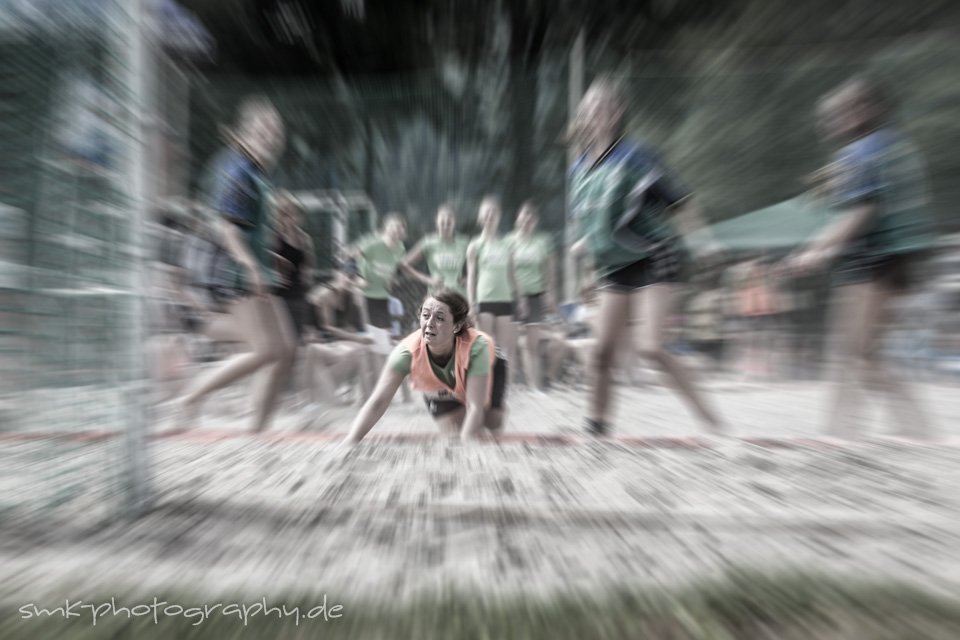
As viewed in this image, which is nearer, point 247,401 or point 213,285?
point 213,285

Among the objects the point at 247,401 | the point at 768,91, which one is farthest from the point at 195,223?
the point at 768,91

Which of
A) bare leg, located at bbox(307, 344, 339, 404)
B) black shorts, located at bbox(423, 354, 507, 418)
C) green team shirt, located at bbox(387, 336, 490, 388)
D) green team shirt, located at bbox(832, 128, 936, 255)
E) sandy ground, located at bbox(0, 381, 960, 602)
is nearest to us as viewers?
sandy ground, located at bbox(0, 381, 960, 602)

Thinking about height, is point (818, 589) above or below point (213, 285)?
below

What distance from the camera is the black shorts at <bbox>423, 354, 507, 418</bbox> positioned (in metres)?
3.16

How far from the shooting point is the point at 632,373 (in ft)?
20.8

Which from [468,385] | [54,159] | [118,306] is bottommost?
[468,385]

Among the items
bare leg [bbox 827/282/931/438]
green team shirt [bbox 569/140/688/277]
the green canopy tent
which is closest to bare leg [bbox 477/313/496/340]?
green team shirt [bbox 569/140/688/277]

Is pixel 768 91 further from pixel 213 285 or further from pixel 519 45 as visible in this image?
pixel 213 285

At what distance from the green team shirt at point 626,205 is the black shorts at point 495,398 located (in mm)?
725

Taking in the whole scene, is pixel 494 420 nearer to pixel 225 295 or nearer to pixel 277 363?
pixel 277 363

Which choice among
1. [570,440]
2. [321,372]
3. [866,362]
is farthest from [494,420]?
[321,372]

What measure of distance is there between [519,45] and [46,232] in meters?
6.57

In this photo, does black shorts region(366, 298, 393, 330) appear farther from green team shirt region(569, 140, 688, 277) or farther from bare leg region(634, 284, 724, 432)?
bare leg region(634, 284, 724, 432)

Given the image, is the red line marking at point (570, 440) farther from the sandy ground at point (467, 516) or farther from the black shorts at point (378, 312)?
the black shorts at point (378, 312)
